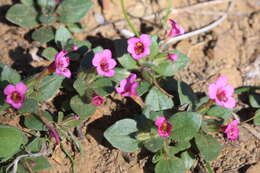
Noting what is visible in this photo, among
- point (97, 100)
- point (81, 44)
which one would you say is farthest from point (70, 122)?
point (81, 44)

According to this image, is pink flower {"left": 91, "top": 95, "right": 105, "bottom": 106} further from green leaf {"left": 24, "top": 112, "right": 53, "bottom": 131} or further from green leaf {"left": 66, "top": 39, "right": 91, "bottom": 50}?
green leaf {"left": 66, "top": 39, "right": 91, "bottom": 50}

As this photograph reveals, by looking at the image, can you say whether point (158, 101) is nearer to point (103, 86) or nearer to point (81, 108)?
point (103, 86)

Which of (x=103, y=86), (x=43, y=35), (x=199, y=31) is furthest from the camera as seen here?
(x=199, y=31)

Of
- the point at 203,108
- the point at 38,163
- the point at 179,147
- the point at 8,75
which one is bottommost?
the point at 179,147

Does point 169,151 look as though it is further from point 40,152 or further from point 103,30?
point 103,30

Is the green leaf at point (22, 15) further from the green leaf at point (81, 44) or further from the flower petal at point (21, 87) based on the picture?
the flower petal at point (21, 87)

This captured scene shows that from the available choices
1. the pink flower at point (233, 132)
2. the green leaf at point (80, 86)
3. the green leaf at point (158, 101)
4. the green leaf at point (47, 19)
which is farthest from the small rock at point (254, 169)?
the green leaf at point (47, 19)
